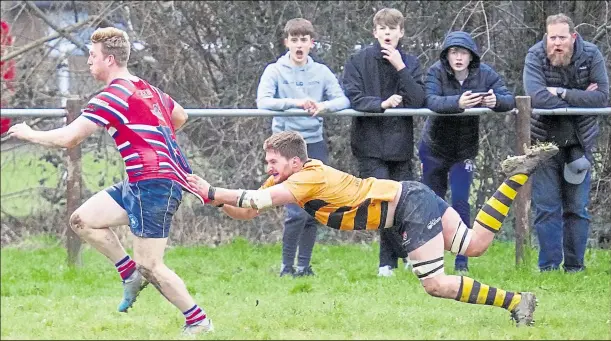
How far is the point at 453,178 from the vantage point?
31.5 feet

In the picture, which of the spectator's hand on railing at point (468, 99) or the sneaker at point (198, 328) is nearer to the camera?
the sneaker at point (198, 328)

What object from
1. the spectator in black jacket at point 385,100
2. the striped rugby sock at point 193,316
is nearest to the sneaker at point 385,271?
the spectator in black jacket at point 385,100

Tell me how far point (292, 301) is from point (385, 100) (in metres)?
2.14

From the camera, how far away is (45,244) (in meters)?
11.9

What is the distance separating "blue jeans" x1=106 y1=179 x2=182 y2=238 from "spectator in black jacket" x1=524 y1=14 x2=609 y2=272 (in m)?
4.11

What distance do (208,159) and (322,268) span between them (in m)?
2.59

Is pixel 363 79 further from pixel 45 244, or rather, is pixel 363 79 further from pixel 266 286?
pixel 45 244

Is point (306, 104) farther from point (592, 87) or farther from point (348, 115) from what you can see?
point (592, 87)

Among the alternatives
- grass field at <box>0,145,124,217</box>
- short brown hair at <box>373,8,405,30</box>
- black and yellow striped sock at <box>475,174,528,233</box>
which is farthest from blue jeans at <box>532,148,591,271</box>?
grass field at <box>0,145,124,217</box>

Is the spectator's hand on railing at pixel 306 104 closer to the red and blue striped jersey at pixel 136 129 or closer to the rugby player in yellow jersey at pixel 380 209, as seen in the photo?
the rugby player in yellow jersey at pixel 380 209

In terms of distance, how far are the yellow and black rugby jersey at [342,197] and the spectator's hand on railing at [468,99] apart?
2.38 meters

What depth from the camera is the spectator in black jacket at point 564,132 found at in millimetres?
9461

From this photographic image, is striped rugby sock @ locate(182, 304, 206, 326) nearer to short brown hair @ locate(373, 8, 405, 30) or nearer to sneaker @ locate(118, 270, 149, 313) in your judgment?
→ sneaker @ locate(118, 270, 149, 313)

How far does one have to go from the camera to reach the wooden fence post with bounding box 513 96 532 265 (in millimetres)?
9609
